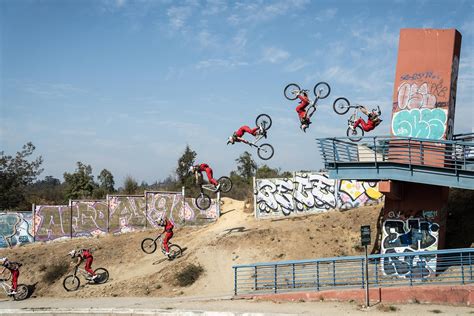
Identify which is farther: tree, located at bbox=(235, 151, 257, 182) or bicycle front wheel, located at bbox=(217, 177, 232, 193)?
tree, located at bbox=(235, 151, 257, 182)

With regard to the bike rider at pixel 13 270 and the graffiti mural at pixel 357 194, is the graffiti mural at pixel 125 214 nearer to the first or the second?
the bike rider at pixel 13 270

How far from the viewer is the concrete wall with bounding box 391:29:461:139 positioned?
2383 cm

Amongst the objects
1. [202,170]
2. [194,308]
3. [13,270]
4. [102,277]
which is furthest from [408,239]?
[13,270]

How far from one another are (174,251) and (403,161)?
1583cm

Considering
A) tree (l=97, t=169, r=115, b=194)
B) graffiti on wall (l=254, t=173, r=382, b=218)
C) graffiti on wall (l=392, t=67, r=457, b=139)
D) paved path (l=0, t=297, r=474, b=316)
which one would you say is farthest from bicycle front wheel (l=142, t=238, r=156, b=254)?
tree (l=97, t=169, r=115, b=194)

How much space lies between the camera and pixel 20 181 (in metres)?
54.1

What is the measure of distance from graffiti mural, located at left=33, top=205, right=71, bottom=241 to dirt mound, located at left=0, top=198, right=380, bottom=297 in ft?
3.05

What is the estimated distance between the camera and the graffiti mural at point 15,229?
39.2 metres

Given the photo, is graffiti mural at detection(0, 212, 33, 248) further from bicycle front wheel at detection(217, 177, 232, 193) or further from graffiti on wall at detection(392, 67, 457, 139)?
graffiti on wall at detection(392, 67, 457, 139)

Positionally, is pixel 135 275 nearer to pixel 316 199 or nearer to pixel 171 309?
pixel 171 309

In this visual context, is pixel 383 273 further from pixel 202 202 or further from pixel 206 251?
pixel 206 251

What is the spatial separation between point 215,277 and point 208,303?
5.71 metres

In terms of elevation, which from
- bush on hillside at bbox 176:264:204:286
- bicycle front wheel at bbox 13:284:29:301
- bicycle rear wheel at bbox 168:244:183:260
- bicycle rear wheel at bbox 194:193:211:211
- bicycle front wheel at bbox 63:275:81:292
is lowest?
bicycle front wheel at bbox 13:284:29:301

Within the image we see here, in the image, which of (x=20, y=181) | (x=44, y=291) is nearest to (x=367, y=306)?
(x=44, y=291)
